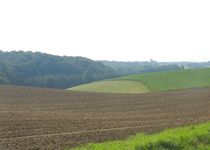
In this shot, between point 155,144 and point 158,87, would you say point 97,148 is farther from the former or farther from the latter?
point 158,87

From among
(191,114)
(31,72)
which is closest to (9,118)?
(191,114)

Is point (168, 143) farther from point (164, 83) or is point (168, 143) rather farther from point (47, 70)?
point (47, 70)

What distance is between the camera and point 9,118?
2773cm

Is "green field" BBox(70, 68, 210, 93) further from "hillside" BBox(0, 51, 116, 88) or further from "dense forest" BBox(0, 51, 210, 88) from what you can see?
"hillside" BBox(0, 51, 116, 88)

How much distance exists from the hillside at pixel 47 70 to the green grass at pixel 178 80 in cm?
3490

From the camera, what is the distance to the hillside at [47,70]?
120062 millimetres

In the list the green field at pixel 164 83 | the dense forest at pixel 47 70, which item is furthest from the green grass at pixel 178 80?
the dense forest at pixel 47 70

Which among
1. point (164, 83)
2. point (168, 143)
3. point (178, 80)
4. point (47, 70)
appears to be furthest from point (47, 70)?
point (168, 143)

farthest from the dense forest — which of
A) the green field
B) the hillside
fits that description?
the green field

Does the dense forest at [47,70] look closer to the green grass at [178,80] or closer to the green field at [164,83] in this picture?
the green field at [164,83]

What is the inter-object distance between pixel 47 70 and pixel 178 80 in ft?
212

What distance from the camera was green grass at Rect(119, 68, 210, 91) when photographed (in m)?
76.1

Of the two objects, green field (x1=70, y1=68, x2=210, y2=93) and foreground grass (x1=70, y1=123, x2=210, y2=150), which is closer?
foreground grass (x1=70, y1=123, x2=210, y2=150)

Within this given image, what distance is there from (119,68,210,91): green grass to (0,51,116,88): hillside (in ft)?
114
